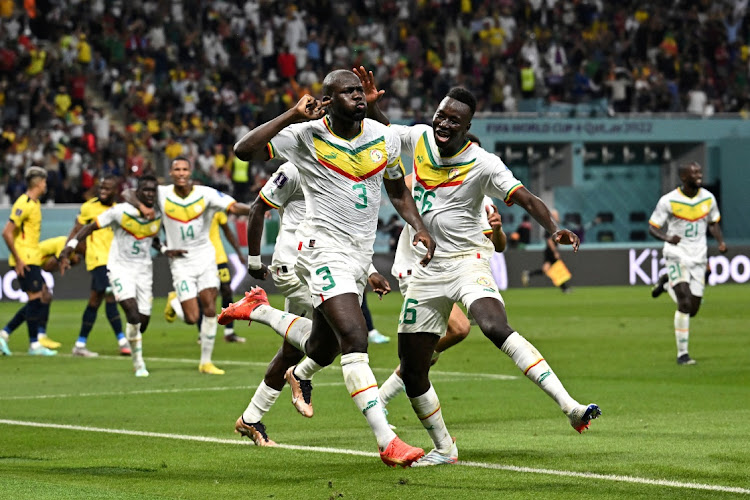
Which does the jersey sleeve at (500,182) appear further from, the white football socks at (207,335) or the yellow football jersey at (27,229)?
the yellow football jersey at (27,229)

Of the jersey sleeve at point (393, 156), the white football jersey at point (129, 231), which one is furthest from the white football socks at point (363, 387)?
the white football jersey at point (129, 231)

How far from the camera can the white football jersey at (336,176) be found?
859cm

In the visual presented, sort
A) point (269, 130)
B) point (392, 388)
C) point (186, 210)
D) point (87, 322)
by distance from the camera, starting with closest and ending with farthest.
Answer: point (269, 130) < point (392, 388) < point (186, 210) < point (87, 322)

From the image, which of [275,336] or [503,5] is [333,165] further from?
[503,5]

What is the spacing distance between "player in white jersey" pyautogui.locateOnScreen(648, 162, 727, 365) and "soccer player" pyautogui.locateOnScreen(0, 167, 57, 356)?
849 cm

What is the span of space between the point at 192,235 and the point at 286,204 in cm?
363

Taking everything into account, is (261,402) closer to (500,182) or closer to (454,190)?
(454,190)

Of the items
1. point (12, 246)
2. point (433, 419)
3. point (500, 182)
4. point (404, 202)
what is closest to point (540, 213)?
point (500, 182)

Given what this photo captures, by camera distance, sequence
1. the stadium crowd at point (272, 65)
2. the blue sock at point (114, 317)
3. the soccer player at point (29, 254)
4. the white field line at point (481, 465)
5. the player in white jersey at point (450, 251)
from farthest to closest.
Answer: the stadium crowd at point (272, 65) < the blue sock at point (114, 317) < the soccer player at point (29, 254) < the player in white jersey at point (450, 251) < the white field line at point (481, 465)

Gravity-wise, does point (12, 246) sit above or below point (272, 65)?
below

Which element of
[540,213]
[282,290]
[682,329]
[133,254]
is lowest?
[682,329]

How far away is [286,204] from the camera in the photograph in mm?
12258

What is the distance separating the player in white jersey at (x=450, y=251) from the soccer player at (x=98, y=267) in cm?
963

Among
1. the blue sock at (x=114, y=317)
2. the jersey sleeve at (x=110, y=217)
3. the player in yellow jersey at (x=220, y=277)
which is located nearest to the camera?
the jersey sleeve at (x=110, y=217)
